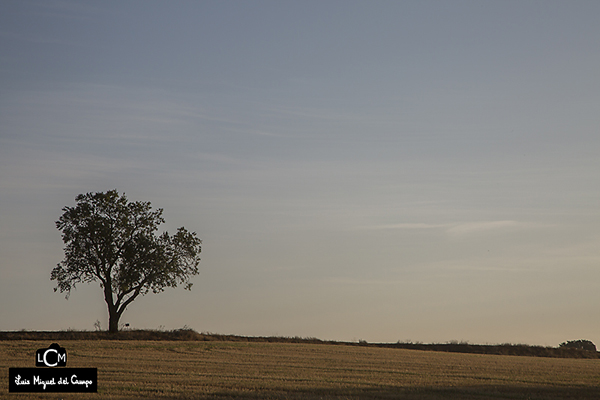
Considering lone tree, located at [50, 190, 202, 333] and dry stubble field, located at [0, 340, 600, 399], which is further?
lone tree, located at [50, 190, 202, 333]

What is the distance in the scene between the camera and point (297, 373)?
29.3 m

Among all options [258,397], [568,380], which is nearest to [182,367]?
[258,397]

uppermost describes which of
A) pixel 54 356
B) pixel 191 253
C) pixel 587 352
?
pixel 191 253

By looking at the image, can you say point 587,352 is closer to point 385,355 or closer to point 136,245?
point 385,355

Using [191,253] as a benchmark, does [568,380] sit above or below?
below

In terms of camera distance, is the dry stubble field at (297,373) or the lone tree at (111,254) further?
the lone tree at (111,254)

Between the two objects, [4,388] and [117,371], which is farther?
Result: [117,371]

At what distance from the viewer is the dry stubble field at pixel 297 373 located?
23.1 meters

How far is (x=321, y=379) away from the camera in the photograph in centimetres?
2742

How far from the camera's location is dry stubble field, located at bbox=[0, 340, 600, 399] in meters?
23.1

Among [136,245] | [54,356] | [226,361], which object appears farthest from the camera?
[136,245]

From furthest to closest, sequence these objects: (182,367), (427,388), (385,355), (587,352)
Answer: (587,352) → (385,355) → (182,367) → (427,388)

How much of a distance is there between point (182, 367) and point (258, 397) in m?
10.1

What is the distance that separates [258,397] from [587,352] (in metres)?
41.7
